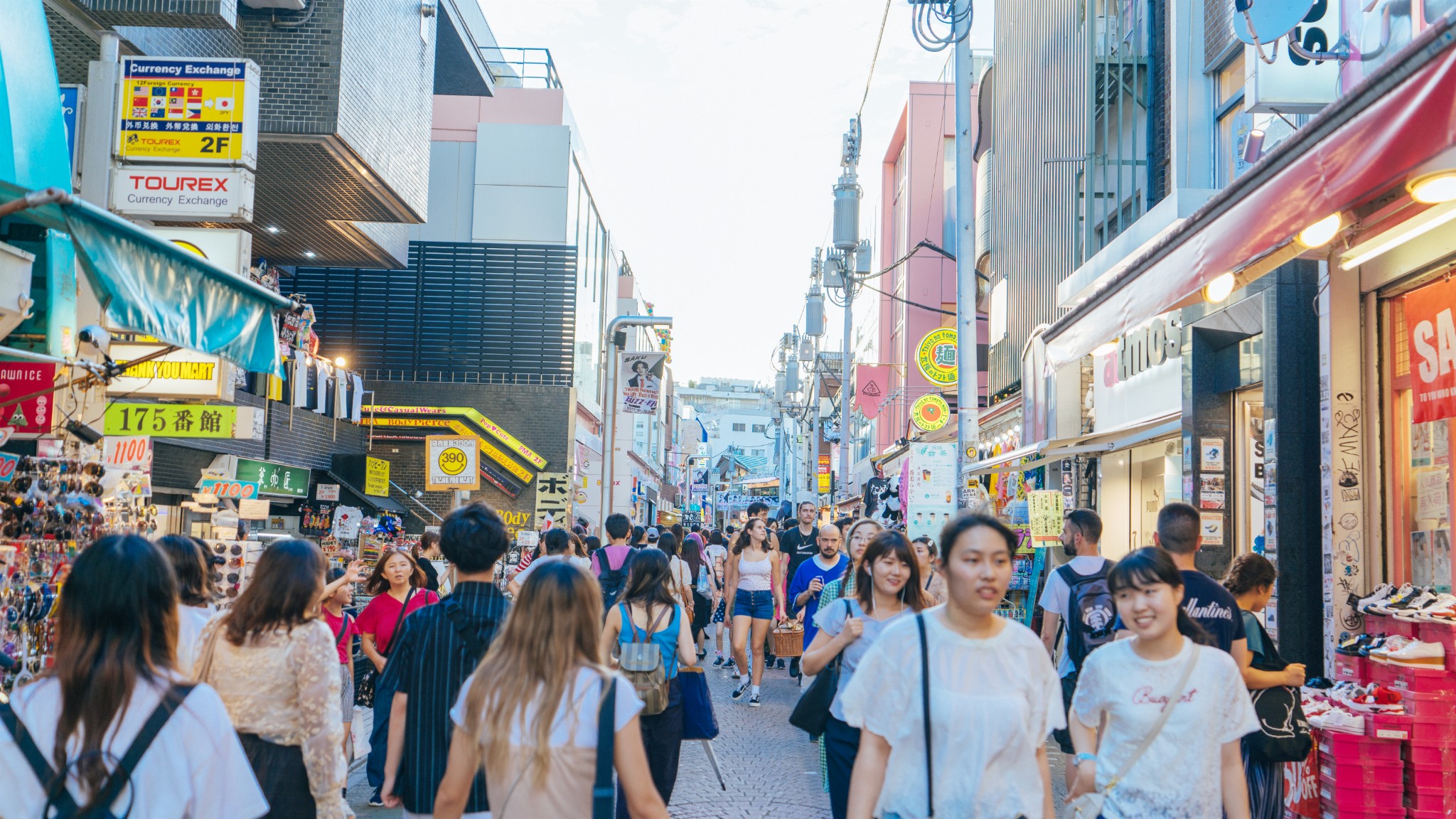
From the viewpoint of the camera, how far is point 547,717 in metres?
3.28

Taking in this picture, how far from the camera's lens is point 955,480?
1620cm

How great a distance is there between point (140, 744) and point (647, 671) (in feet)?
12.8

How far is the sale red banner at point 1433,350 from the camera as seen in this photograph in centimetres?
721

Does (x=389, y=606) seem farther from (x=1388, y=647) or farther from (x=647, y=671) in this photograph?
(x=1388, y=647)

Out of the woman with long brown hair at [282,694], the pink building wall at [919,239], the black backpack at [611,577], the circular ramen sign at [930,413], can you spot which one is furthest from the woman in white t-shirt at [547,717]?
the pink building wall at [919,239]

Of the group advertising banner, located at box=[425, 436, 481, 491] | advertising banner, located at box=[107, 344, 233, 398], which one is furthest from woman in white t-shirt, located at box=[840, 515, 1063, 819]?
advertising banner, located at box=[425, 436, 481, 491]

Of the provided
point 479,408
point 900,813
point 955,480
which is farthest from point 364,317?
A: point 900,813

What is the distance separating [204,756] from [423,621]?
1.71m

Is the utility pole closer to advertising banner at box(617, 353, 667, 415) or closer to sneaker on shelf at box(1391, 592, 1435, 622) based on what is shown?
sneaker on shelf at box(1391, 592, 1435, 622)

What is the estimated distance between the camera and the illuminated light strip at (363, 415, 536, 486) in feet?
97.5

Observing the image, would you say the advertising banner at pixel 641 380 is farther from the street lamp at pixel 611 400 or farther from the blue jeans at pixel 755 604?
the blue jeans at pixel 755 604

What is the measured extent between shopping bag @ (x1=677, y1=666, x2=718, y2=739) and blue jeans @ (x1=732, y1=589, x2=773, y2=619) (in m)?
5.55

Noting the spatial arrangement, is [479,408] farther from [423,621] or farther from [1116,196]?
[423,621]

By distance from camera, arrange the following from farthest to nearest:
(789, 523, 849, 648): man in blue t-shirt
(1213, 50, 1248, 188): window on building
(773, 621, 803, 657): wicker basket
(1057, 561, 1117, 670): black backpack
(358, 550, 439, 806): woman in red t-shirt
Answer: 1. (1213, 50, 1248, 188): window on building
2. (773, 621, 803, 657): wicker basket
3. (789, 523, 849, 648): man in blue t-shirt
4. (358, 550, 439, 806): woman in red t-shirt
5. (1057, 561, 1117, 670): black backpack
